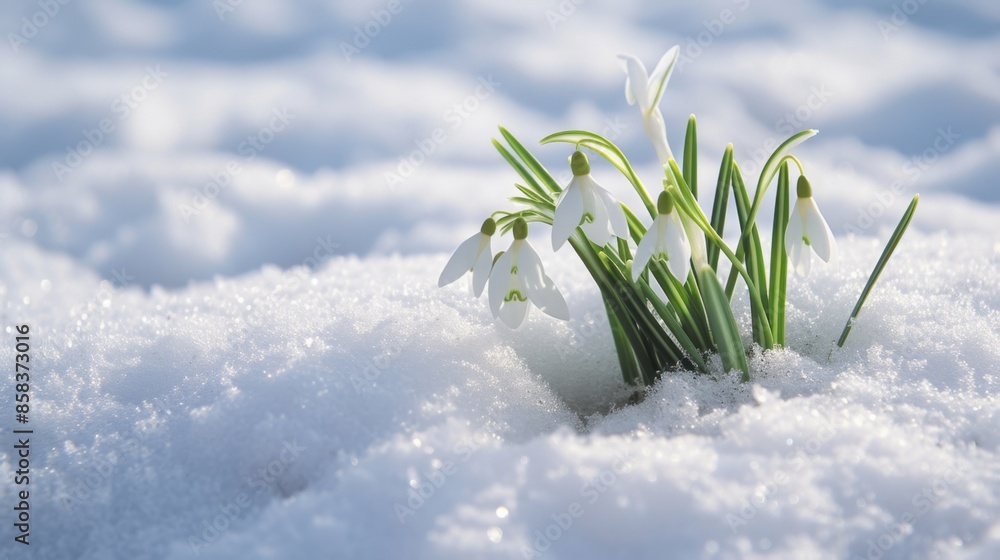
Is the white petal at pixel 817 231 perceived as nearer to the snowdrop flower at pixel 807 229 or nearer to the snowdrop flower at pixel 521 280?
the snowdrop flower at pixel 807 229

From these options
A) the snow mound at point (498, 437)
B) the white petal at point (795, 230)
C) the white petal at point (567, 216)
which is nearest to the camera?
the snow mound at point (498, 437)

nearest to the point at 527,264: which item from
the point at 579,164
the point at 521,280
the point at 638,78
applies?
the point at 521,280

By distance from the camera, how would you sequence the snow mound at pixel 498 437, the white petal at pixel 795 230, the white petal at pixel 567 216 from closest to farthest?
1. the snow mound at pixel 498 437
2. the white petal at pixel 567 216
3. the white petal at pixel 795 230

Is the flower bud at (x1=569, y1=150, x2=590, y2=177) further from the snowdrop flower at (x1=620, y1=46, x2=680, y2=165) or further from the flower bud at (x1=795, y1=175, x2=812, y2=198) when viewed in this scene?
the flower bud at (x1=795, y1=175, x2=812, y2=198)

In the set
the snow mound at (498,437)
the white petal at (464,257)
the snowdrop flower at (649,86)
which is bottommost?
the snow mound at (498,437)

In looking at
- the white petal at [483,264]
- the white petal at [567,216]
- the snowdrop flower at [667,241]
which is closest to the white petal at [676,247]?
the snowdrop flower at [667,241]

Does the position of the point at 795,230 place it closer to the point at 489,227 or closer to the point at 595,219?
the point at 595,219
